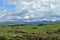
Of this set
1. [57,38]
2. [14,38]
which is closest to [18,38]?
[14,38]

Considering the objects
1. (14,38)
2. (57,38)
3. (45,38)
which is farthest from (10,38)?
(57,38)

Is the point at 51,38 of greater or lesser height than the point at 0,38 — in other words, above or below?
below

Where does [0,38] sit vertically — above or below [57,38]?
above

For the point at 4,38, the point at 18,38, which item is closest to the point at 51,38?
the point at 18,38

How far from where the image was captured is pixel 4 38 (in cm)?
14050

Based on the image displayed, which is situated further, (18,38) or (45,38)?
(45,38)

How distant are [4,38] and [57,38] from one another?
44367mm

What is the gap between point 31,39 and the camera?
150375mm

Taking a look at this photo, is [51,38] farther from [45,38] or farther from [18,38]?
[18,38]

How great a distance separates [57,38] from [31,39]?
22906 mm

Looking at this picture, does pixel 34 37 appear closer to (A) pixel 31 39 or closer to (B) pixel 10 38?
(A) pixel 31 39

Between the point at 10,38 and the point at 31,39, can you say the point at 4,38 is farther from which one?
the point at 31,39

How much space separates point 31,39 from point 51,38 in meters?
18.6

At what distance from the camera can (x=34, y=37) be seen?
510 ft
